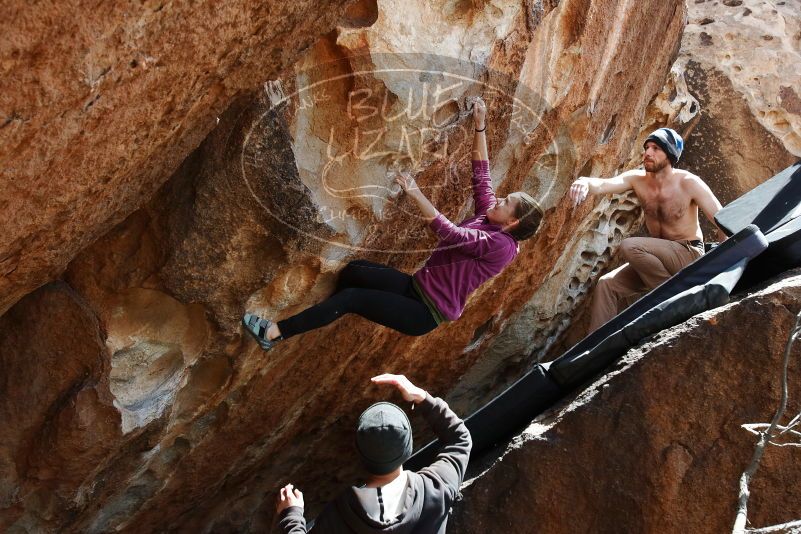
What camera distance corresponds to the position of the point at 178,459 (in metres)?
4.48

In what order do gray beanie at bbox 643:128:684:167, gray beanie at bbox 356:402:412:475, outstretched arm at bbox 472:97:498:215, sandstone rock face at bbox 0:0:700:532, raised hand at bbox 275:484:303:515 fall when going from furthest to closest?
gray beanie at bbox 643:128:684:167, outstretched arm at bbox 472:97:498:215, sandstone rock face at bbox 0:0:700:532, raised hand at bbox 275:484:303:515, gray beanie at bbox 356:402:412:475

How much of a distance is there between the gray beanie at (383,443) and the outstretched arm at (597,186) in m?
1.48

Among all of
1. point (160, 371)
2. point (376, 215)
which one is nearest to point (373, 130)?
point (376, 215)

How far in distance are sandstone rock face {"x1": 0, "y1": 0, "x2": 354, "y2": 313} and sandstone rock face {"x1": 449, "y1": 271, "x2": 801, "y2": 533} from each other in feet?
5.79

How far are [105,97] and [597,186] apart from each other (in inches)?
103

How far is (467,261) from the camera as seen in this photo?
3.71 m

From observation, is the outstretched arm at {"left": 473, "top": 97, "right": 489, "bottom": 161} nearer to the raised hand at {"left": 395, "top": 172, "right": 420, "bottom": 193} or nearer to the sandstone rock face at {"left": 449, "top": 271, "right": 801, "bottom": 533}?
the raised hand at {"left": 395, "top": 172, "right": 420, "bottom": 193}

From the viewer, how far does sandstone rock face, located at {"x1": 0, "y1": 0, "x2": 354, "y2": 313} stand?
7.70ft

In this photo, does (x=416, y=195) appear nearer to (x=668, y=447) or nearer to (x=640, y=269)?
(x=668, y=447)

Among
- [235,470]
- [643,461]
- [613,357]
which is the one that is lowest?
[643,461]

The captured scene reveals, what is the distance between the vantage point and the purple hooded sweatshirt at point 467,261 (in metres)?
3.67

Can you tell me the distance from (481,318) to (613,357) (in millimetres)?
1529

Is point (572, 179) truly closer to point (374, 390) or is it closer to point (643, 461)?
point (374, 390)

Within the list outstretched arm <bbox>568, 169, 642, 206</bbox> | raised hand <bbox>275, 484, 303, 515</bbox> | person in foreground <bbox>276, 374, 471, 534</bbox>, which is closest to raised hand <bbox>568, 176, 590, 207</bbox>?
outstretched arm <bbox>568, 169, 642, 206</bbox>
